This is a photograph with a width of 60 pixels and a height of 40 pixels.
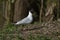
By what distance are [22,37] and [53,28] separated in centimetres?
190

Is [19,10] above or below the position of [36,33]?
above

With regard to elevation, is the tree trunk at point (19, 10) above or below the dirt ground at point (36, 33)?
above

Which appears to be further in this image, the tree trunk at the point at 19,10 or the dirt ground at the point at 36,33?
the tree trunk at the point at 19,10

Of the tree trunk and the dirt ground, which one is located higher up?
the tree trunk

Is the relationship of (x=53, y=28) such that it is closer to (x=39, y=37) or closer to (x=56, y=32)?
(x=56, y=32)

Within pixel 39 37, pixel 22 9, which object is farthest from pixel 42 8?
pixel 39 37

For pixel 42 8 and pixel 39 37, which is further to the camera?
pixel 42 8

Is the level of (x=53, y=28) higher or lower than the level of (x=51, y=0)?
lower

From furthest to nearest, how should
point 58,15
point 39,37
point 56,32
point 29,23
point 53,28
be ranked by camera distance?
point 58,15, point 29,23, point 53,28, point 56,32, point 39,37

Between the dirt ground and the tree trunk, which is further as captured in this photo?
the tree trunk

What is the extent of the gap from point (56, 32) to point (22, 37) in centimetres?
140

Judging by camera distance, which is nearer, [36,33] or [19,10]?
[36,33]

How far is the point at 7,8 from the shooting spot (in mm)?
14477

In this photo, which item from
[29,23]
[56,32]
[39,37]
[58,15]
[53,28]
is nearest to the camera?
[39,37]
